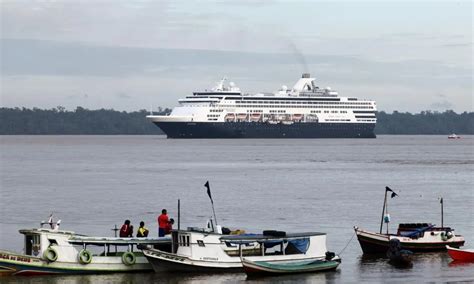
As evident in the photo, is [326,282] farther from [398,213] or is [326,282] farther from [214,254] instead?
[398,213]

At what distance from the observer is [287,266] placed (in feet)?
107

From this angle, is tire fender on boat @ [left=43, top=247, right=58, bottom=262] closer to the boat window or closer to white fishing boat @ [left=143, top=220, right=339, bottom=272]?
white fishing boat @ [left=143, top=220, right=339, bottom=272]

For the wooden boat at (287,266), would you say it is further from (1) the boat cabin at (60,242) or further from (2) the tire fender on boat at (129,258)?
(2) the tire fender on boat at (129,258)

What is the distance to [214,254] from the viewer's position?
3238 cm

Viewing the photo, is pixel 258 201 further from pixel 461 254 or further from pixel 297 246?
pixel 297 246

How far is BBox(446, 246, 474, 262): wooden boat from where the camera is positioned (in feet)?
117

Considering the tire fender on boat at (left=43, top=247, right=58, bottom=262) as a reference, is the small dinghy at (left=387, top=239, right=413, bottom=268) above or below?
below

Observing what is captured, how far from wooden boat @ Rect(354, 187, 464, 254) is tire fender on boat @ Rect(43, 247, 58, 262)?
37.0ft

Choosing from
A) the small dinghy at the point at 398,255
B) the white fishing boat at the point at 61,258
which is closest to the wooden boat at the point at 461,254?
the small dinghy at the point at 398,255

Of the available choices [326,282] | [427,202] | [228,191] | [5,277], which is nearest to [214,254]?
[326,282]

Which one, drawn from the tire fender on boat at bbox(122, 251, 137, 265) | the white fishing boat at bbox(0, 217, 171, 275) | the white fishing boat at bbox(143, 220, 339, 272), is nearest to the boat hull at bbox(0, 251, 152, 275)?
the white fishing boat at bbox(0, 217, 171, 275)

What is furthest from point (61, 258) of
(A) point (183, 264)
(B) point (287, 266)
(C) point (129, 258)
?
(B) point (287, 266)

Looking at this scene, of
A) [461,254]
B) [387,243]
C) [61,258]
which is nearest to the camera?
[61,258]

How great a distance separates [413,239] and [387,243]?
1409mm
